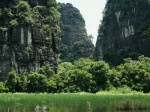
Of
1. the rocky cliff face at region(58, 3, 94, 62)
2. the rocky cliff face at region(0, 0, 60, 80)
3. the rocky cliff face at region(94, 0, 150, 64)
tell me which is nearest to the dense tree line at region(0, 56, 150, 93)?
the rocky cliff face at region(0, 0, 60, 80)

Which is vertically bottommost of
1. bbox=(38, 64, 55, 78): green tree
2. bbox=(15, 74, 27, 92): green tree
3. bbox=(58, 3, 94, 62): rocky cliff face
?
Answer: bbox=(15, 74, 27, 92): green tree

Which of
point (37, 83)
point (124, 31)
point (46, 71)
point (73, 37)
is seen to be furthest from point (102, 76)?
point (73, 37)

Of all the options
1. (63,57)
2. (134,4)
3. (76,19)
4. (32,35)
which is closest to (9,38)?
(32,35)

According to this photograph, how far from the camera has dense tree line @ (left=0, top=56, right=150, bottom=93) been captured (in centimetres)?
4759

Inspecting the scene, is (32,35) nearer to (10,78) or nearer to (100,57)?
(10,78)

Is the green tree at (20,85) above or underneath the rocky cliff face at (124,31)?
underneath

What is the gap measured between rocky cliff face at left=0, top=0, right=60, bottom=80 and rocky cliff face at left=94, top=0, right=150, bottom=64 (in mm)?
22262

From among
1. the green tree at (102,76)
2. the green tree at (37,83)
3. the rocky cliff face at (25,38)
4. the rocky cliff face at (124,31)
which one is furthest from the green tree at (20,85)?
the rocky cliff face at (124,31)

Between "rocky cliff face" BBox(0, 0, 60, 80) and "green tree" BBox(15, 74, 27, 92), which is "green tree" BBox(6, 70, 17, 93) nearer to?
"green tree" BBox(15, 74, 27, 92)

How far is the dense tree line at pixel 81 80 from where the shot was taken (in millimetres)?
47594

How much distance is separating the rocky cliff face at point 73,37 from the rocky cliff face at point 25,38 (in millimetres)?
37976

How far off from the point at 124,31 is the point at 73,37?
33137 millimetres

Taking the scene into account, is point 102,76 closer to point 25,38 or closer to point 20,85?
point 20,85

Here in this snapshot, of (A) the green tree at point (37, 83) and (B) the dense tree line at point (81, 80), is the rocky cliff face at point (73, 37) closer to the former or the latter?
(B) the dense tree line at point (81, 80)
